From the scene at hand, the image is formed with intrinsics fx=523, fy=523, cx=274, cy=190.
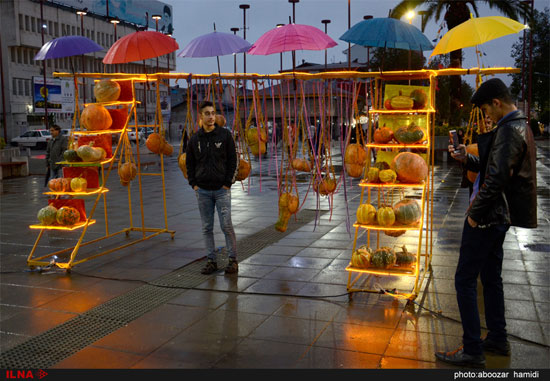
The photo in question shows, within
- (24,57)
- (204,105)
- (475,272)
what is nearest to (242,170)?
(204,105)

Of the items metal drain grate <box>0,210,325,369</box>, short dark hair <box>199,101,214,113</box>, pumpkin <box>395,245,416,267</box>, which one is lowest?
metal drain grate <box>0,210,325,369</box>

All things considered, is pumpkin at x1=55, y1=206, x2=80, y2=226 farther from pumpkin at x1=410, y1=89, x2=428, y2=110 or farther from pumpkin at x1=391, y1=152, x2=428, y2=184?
pumpkin at x1=410, y1=89, x2=428, y2=110

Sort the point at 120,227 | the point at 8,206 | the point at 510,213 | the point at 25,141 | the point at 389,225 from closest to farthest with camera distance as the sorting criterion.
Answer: the point at 510,213 → the point at 389,225 → the point at 120,227 → the point at 8,206 → the point at 25,141

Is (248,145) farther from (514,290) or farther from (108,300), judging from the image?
(514,290)

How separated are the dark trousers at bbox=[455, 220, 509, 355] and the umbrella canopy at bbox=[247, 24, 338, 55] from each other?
109 inches

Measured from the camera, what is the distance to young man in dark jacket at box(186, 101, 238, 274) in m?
6.10

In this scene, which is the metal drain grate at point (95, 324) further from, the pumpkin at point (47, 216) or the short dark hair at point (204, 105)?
the short dark hair at point (204, 105)

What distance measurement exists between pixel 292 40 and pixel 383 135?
1416 millimetres

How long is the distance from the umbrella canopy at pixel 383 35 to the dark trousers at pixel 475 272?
2.40m

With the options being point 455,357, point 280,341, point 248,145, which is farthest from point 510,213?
point 248,145

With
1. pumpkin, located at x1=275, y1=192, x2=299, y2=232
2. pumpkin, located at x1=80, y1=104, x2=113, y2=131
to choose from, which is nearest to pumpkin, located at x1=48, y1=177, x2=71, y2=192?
pumpkin, located at x1=80, y1=104, x2=113, y2=131

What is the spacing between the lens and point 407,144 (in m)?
5.39

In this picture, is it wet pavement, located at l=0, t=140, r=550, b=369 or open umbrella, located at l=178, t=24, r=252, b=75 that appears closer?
wet pavement, located at l=0, t=140, r=550, b=369

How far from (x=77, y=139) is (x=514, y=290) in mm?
5940
